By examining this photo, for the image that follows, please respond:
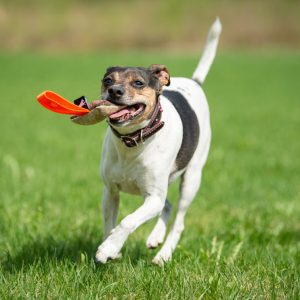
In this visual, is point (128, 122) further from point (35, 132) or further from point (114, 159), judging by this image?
point (35, 132)

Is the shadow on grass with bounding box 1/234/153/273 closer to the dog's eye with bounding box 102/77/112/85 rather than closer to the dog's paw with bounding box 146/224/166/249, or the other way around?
the dog's paw with bounding box 146/224/166/249

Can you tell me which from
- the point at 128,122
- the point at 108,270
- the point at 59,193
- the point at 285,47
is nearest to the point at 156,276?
the point at 108,270

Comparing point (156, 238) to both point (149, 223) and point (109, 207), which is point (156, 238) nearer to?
point (109, 207)

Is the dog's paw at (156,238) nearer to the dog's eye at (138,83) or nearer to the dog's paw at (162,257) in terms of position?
the dog's paw at (162,257)

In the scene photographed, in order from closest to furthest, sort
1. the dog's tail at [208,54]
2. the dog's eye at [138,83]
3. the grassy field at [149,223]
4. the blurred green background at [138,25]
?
1. the grassy field at [149,223]
2. the dog's eye at [138,83]
3. the dog's tail at [208,54]
4. the blurred green background at [138,25]

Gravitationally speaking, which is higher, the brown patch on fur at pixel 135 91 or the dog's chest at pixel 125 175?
the brown patch on fur at pixel 135 91

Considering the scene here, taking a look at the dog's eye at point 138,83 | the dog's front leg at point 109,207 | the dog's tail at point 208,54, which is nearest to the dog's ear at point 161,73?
the dog's eye at point 138,83

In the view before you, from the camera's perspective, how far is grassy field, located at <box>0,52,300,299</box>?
3.43m

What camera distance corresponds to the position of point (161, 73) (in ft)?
14.3

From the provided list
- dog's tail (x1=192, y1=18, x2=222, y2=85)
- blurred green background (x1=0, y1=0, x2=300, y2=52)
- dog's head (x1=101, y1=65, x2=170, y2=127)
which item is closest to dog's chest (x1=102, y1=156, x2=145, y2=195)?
dog's head (x1=101, y1=65, x2=170, y2=127)

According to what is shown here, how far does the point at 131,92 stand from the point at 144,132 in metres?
0.33

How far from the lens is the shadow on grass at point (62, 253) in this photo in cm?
392

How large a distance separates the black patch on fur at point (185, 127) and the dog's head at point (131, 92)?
22.4 inches

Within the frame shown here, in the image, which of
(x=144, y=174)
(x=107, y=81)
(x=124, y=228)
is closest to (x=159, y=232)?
(x=144, y=174)
